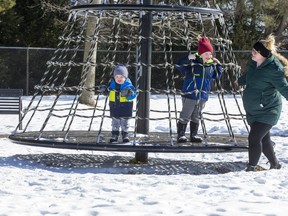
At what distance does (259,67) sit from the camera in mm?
7426

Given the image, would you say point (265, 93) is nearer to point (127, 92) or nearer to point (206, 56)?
point (206, 56)

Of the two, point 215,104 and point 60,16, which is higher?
point 60,16

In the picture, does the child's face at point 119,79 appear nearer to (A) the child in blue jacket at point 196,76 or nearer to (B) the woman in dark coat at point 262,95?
(A) the child in blue jacket at point 196,76

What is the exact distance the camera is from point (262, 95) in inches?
288

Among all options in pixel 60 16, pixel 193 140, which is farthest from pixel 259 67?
pixel 60 16

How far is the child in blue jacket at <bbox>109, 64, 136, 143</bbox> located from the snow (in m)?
0.41

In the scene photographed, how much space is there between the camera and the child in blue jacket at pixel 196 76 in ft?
26.5

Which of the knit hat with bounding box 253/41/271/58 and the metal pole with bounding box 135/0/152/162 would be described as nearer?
the knit hat with bounding box 253/41/271/58

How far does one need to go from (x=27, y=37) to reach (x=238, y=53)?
285 inches

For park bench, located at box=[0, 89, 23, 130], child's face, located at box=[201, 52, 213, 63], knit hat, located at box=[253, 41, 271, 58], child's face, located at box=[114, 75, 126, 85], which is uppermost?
knit hat, located at box=[253, 41, 271, 58]

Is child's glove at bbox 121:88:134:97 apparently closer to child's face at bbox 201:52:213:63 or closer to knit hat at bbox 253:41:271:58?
child's face at bbox 201:52:213:63

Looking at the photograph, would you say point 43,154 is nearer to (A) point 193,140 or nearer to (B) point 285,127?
(A) point 193,140

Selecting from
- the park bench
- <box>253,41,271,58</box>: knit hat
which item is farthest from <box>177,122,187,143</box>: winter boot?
the park bench

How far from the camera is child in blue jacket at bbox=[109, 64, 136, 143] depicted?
823 centimetres
